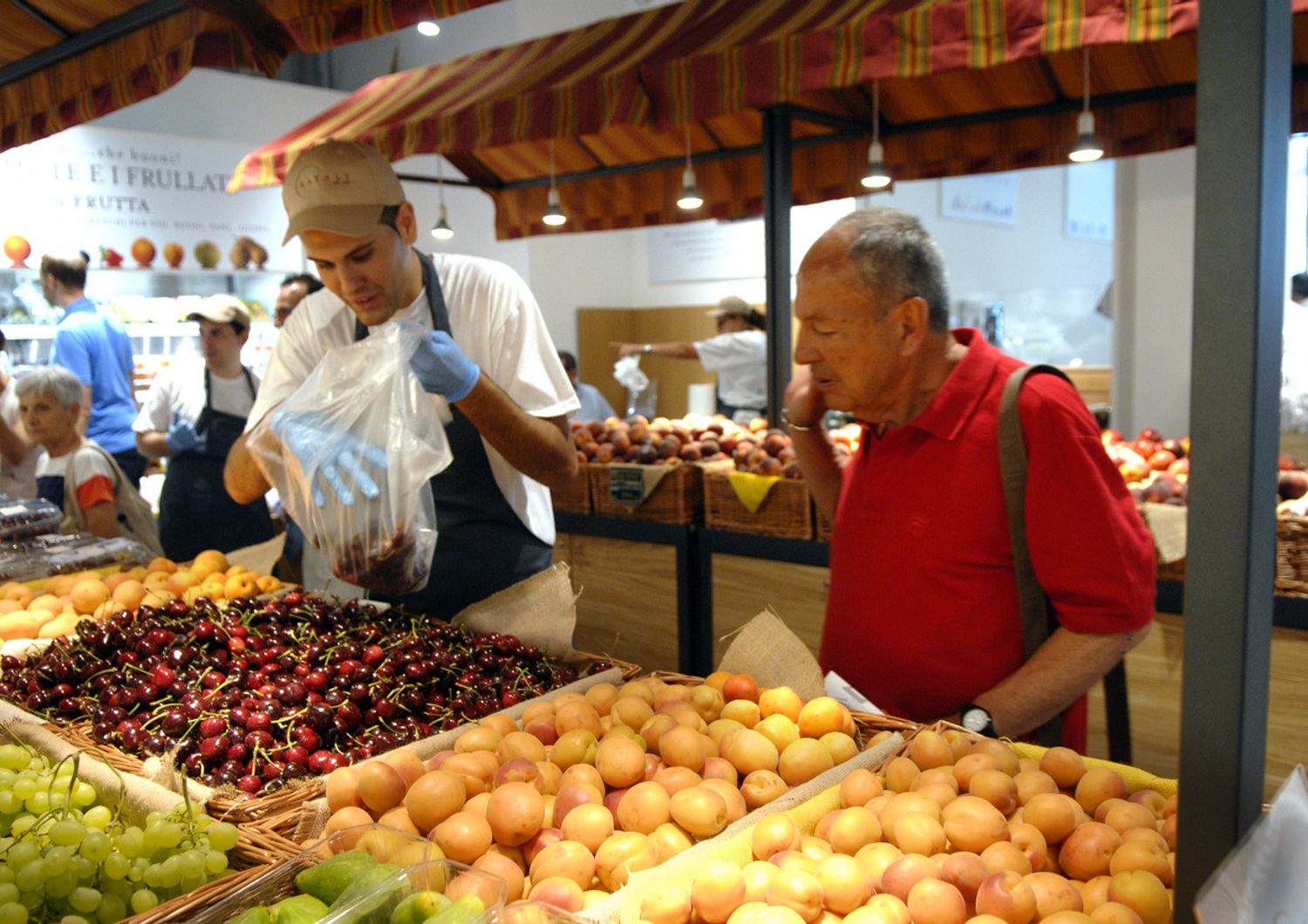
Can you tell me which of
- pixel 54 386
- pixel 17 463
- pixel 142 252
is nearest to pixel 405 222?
pixel 54 386

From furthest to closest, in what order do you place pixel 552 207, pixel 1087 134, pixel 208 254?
pixel 208 254, pixel 552 207, pixel 1087 134

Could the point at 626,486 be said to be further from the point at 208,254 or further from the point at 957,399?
the point at 208,254

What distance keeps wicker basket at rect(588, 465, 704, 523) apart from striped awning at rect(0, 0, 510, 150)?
225cm

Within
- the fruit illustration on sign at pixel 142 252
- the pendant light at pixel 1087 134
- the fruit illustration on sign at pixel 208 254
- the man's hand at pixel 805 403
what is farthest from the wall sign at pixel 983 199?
the man's hand at pixel 805 403

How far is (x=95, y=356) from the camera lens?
5.63 meters

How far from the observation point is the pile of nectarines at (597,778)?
1176 mm

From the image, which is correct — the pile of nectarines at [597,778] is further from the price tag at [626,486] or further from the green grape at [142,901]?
the price tag at [626,486]

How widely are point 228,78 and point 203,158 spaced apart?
0.77 m

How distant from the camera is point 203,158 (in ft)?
25.4

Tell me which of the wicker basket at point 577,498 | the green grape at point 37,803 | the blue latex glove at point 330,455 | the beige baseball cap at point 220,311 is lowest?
the wicker basket at point 577,498

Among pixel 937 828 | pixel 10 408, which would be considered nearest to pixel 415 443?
pixel 937 828

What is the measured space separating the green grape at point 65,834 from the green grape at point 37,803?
18cm

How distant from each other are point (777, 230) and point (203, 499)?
9.01 feet

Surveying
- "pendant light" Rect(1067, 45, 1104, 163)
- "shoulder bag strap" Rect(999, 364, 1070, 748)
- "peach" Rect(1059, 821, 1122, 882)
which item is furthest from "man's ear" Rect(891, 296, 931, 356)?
"pendant light" Rect(1067, 45, 1104, 163)
